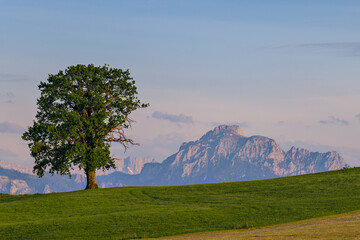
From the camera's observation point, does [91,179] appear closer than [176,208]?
No

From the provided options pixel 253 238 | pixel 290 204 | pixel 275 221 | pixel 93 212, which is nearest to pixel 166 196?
pixel 93 212

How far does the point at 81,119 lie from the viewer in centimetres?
8488

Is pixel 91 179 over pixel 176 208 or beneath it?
over

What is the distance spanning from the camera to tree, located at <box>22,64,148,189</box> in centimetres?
8425

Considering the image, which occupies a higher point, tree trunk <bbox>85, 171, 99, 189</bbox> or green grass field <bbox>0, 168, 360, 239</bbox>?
tree trunk <bbox>85, 171, 99, 189</bbox>

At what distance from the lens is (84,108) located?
285 feet

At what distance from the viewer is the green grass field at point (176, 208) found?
2119 inches

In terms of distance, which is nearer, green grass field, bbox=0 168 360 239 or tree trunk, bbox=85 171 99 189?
green grass field, bbox=0 168 360 239

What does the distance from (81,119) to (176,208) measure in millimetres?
28537

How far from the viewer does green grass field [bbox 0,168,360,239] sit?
53.8m

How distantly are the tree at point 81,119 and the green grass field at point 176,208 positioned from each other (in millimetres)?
6015

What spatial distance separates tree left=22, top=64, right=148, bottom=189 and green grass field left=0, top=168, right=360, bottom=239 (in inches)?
237

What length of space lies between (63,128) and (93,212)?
23.1 m

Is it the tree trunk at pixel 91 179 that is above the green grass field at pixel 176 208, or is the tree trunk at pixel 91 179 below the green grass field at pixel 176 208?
above
